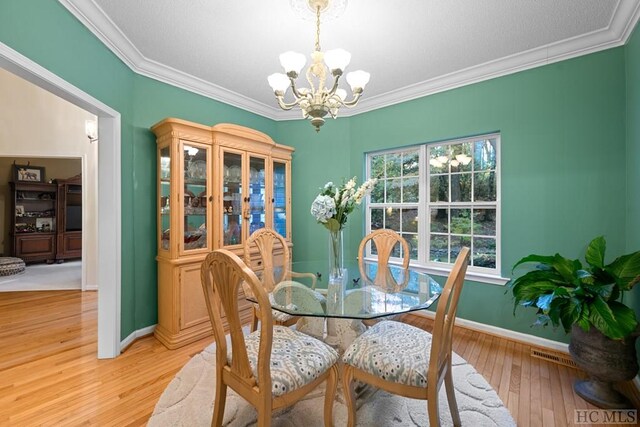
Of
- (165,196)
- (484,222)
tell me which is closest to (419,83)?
(484,222)

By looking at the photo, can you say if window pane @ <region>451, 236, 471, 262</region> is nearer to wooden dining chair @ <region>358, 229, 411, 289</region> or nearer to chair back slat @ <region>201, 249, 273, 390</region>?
wooden dining chair @ <region>358, 229, 411, 289</region>

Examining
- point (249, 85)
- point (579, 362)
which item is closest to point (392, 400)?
point (579, 362)

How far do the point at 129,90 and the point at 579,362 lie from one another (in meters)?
4.19

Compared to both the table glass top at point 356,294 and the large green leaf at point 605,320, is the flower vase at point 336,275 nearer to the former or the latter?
the table glass top at point 356,294

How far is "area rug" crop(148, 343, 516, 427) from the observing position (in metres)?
1.63

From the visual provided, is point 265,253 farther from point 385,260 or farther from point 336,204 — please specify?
point 385,260

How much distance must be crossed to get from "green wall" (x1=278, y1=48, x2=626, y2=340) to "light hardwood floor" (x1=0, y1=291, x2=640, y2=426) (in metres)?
0.52

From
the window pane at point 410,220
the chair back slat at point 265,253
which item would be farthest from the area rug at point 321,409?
the window pane at point 410,220

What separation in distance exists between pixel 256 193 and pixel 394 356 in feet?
8.07

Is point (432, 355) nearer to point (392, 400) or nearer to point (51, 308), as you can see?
point (392, 400)

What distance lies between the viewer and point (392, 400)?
71.9 inches

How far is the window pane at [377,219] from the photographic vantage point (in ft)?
12.0

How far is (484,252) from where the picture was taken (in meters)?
2.93

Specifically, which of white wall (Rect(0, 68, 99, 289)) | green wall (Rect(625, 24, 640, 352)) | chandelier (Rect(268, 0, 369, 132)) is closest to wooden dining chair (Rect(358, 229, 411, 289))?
chandelier (Rect(268, 0, 369, 132))
